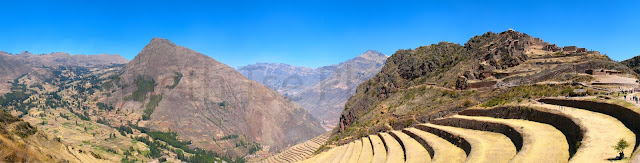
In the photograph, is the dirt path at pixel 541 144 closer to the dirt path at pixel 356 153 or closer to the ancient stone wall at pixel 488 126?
the ancient stone wall at pixel 488 126

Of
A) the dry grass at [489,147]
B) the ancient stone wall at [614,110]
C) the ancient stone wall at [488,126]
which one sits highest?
the ancient stone wall at [614,110]

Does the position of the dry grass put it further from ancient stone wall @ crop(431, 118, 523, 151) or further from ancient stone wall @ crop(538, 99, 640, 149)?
ancient stone wall @ crop(538, 99, 640, 149)

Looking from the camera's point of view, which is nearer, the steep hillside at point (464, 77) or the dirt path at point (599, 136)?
the dirt path at point (599, 136)

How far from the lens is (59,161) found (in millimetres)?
39656

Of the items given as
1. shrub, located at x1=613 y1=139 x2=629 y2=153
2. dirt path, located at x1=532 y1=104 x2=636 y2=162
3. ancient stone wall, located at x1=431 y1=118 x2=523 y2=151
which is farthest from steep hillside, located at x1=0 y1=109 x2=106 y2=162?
shrub, located at x1=613 y1=139 x2=629 y2=153

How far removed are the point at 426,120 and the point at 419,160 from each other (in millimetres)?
16252

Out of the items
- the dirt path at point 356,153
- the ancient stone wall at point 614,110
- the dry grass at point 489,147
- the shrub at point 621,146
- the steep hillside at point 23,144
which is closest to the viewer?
the shrub at point 621,146

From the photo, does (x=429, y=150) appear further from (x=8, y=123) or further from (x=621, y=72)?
(x=8, y=123)

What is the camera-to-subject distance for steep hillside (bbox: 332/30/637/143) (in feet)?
117

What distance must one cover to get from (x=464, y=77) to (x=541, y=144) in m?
29.2

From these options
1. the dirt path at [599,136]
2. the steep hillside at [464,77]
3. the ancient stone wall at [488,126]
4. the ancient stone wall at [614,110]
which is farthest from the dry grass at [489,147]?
the steep hillside at [464,77]

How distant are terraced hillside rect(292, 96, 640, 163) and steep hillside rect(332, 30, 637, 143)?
6074 millimetres

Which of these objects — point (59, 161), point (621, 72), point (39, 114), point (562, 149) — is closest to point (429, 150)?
point (562, 149)

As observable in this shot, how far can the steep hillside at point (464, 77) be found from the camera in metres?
35.8
